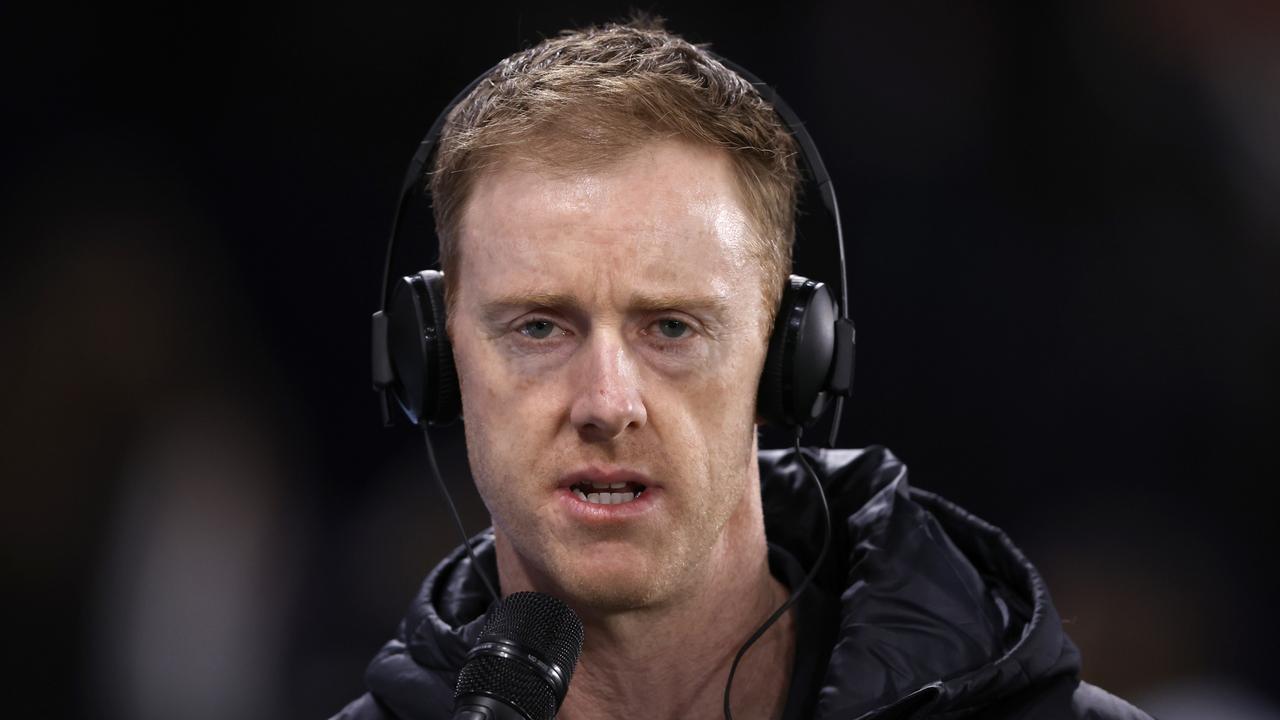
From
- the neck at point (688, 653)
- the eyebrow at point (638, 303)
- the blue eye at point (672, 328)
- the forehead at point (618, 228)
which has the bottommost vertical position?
the neck at point (688, 653)

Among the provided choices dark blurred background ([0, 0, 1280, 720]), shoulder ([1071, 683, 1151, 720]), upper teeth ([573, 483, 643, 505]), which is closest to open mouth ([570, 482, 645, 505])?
upper teeth ([573, 483, 643, 505])

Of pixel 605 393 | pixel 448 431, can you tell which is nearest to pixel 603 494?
pixel 605 393

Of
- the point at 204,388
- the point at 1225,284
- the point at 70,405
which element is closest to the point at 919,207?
the point at 1225,284

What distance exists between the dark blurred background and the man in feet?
3.04

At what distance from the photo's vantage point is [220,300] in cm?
286

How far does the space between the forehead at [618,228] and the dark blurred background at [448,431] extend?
121cm

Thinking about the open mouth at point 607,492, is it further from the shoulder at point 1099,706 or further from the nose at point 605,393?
the shoulder at point 1099,706

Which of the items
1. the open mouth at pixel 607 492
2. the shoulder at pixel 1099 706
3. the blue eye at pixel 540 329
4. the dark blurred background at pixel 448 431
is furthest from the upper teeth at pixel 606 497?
the dark blurred background at pixel 448 431

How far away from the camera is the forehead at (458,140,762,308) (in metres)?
1.60

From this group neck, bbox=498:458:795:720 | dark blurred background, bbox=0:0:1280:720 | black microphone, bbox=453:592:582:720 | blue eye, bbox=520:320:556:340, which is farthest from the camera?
dark blurred background, bbox=0:0:1280:720

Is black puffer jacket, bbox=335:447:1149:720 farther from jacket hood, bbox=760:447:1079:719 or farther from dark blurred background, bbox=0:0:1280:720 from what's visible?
dark blurred background, bbox=0:0:1280:720

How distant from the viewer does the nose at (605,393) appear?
5.04 feet

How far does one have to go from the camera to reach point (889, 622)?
1722mm

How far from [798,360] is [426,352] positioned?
0.48 m
